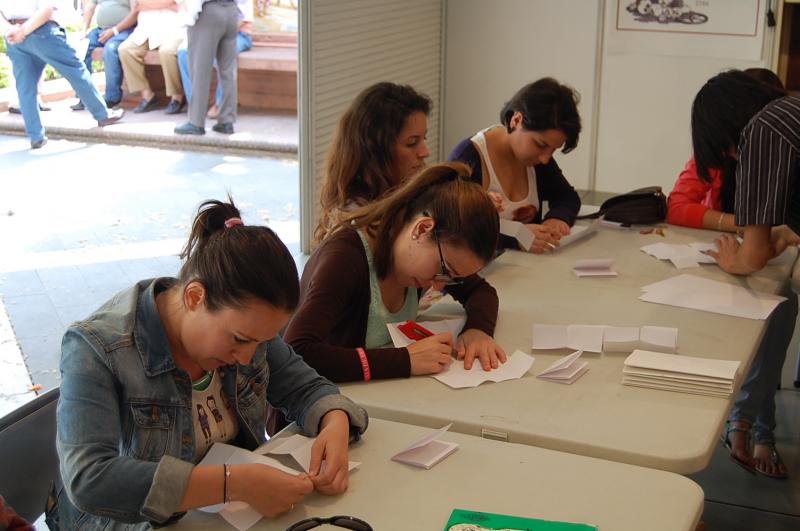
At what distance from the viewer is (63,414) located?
132 cm

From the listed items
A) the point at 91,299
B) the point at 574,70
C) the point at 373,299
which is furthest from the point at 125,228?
the point at 373,299

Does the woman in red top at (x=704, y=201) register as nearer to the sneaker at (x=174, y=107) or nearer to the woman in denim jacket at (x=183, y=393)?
the woman in denim jacket at (x=183, y=393)

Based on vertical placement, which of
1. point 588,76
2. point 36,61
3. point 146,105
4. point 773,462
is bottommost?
point 773,462

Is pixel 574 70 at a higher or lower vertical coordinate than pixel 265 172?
higher

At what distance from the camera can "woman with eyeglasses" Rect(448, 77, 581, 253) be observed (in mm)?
2723

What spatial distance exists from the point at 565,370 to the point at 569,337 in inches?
7.7

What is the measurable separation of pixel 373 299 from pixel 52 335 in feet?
7.41

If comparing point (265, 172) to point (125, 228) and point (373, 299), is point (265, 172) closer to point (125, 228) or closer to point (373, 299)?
point (125, 228)

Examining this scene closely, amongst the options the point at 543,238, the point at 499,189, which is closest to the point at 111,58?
the point at 499,189

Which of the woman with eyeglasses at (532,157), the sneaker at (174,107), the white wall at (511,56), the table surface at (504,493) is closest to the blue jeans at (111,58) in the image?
the sneaker at (174,107)

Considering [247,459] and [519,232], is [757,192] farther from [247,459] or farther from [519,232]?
[247,459]

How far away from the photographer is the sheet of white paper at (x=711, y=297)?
2.26 metres

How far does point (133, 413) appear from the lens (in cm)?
140

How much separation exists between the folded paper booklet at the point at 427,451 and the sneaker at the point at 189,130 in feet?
20.0
